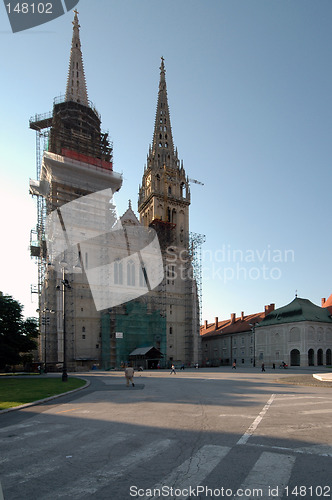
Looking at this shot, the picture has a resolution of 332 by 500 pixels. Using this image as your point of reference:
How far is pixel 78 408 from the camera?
13.5m

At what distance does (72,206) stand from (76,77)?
2907 centimetres

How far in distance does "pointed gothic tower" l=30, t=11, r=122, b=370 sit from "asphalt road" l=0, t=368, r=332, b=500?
4151 cm

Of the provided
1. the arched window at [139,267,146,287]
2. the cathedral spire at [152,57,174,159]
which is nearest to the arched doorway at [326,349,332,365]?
the arched window at [139,267,146,287]

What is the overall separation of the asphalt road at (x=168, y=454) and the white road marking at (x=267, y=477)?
15 mm

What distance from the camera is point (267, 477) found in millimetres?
5734

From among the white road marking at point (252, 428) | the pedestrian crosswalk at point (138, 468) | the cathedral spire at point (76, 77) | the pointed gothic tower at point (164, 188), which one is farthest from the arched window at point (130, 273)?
the pedestrian crosswalk at point (138, 468)

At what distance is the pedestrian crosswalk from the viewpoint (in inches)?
209

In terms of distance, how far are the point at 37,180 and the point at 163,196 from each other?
25.5 metres

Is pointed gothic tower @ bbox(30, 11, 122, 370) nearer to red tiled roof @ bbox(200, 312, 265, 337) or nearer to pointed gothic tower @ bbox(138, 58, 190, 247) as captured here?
pointed gothic tower @ bbox(138, 58, 190, 247)

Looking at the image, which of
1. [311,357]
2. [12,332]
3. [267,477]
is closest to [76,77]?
[12,332]

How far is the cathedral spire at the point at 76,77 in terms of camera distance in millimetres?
71500

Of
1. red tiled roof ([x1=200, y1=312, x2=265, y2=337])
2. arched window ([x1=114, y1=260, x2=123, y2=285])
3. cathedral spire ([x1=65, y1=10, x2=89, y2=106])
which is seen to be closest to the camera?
arched window ([x1=114, y1=260, x2=123, y2=285])

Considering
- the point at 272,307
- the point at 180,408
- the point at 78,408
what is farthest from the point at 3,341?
the point at 272,307

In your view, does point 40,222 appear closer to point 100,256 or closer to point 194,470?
point 100,256
